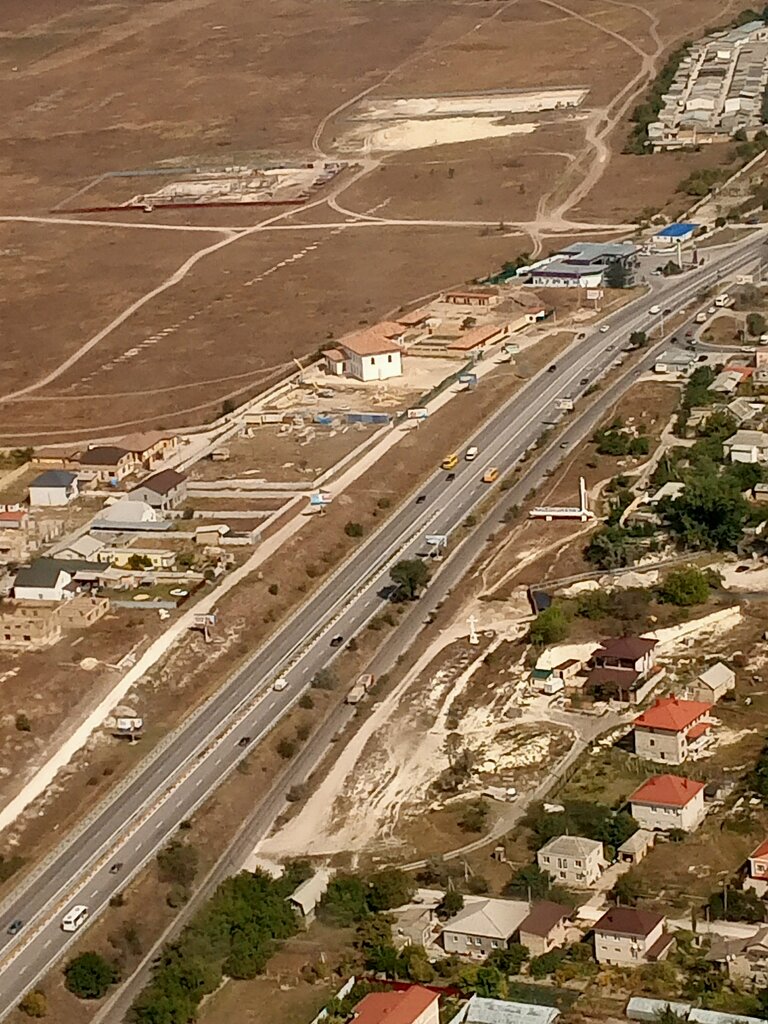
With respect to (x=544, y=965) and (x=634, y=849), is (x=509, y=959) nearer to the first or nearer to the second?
(x=544, y=965)

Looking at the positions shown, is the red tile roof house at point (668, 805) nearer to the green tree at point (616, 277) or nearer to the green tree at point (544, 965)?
the green tree at point (544, 965)

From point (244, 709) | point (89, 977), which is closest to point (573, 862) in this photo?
point (89, 977)

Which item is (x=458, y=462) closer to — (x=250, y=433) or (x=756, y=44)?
(x=250, y=433)

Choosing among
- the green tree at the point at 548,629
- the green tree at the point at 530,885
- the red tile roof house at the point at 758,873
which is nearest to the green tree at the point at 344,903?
the green tree at the point at 530,885

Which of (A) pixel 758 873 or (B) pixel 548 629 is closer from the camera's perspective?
(A) pixel 758 873

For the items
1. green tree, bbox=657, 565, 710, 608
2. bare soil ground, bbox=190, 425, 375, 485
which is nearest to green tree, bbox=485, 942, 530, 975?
green tree, bbox=657, 565, 710, 608
